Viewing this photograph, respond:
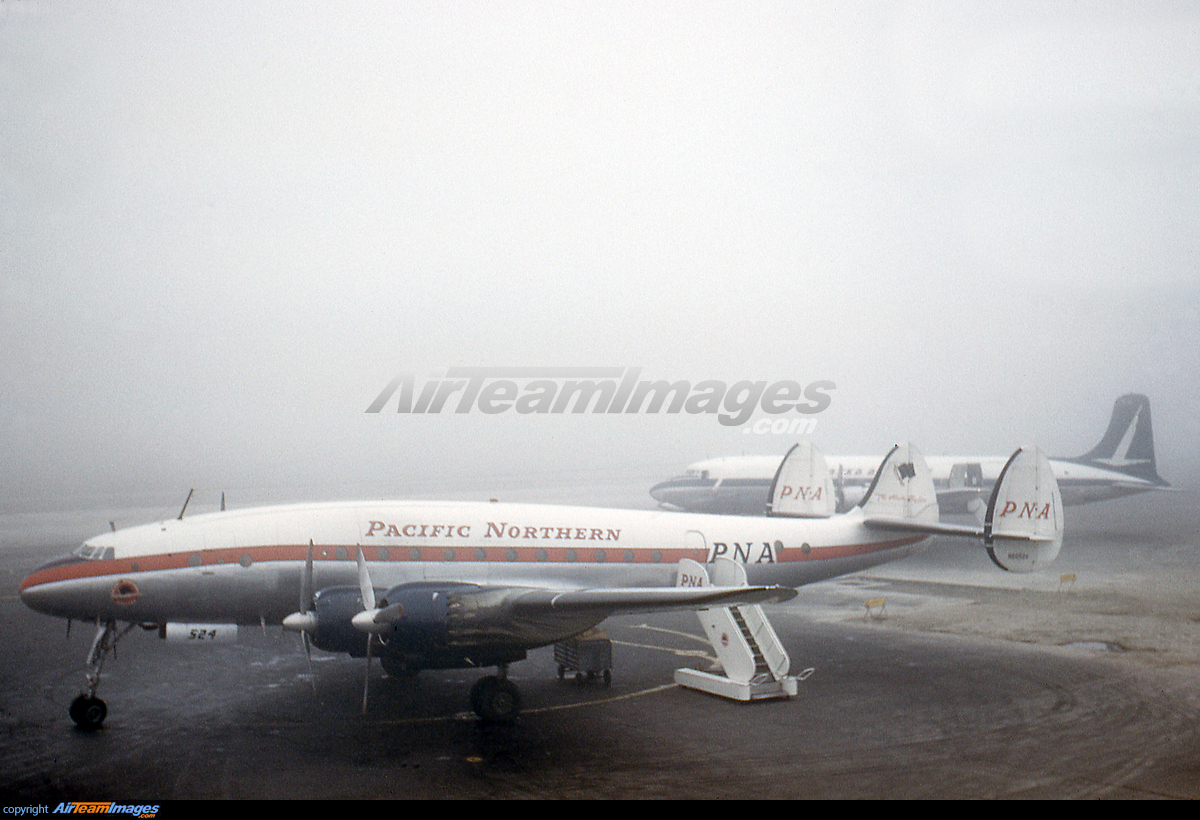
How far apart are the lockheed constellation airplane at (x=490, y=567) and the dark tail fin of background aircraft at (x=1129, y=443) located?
3586 cm

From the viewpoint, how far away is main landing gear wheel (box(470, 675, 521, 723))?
52.9 ft

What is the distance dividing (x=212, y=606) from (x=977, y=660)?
729 inches

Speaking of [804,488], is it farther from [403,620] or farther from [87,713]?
[87,713]

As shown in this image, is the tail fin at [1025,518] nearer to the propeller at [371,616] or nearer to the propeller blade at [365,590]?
the propeller at [371,616]

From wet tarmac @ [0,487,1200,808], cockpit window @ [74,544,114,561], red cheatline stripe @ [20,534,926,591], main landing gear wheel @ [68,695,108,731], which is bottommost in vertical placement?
wet tarmac @ [0,487,1200,808]

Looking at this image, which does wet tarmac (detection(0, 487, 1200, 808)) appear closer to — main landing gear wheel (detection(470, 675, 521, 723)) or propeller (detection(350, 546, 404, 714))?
main landing gear wheel (detection(470, 675, 521, 723))

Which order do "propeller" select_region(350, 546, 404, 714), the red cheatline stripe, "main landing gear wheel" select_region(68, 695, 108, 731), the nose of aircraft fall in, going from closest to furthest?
"propeller" select_region(350, 546, 404, 714) → "main landing gear wheel" select_region(68, 695, 108, 731) → the nose of aircraft → the red cheatline stripe

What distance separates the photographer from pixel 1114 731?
1548 cm

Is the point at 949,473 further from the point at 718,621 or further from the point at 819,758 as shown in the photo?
the point at 819,758

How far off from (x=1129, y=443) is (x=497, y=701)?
1992 inches

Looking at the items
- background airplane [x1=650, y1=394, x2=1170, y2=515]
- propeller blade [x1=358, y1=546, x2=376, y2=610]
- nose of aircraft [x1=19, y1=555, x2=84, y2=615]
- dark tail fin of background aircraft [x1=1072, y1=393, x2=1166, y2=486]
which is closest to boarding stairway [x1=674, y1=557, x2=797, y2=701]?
propeller blade [x1=358, y1=546, x2=376, y2=610]

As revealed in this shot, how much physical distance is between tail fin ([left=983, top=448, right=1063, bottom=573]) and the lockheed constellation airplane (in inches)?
1.4
